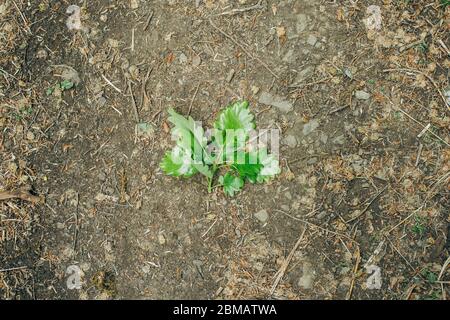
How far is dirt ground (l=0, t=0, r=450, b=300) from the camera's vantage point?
276 centimetres

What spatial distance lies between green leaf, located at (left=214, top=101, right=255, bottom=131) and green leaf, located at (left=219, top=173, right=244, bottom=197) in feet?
1.06

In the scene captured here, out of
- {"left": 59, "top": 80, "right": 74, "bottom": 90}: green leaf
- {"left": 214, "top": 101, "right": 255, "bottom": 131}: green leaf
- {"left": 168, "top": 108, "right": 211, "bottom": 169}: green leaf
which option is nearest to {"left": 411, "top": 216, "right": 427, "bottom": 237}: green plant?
{"left": 214, "top": 101, "right": 255, "bottom": 131}: green leaf

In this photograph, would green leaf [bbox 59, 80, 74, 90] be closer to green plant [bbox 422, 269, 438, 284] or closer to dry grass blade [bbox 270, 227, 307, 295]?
dry grass blade [bbox 270, 227, 307, 295]

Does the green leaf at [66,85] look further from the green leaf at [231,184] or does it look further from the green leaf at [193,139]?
the green leaf at [231,184]

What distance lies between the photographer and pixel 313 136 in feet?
9.30

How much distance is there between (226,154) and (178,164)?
0.32 meters

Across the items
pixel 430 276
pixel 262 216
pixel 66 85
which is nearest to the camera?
pixel 430 276

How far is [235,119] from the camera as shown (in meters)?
2.75

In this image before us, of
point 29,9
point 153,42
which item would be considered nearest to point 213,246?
point 153,42

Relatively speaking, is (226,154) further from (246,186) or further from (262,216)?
(262,216)

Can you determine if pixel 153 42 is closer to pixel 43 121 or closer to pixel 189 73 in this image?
pixel 189 73

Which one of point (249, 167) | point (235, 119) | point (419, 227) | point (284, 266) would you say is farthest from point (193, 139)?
point (419, 227)

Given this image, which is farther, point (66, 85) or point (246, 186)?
point (66, 85)
